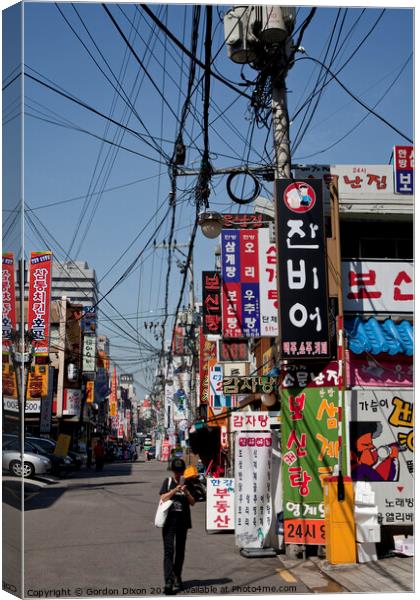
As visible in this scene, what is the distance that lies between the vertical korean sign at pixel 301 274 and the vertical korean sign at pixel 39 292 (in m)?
15.7

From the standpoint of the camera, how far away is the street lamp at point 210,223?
15.7 meters

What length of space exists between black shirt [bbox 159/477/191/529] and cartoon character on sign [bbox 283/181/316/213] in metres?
5.01

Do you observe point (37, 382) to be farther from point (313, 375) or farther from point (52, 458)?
point (313, 375)

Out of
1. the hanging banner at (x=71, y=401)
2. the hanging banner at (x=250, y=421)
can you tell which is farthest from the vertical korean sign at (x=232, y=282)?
the hanging banner at (x=71, y=401)

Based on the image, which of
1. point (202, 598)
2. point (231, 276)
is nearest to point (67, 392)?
point (231, 276)

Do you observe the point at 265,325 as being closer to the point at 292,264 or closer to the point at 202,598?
the point at 292,264

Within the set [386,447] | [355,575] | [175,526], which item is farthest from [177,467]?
[386,447]

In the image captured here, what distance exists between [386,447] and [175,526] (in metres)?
4.43

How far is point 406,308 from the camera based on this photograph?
13.6 m

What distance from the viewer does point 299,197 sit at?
1213 centimetres

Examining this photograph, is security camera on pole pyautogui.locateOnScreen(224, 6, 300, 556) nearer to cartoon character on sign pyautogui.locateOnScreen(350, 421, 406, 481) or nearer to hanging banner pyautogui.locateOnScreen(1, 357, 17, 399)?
cartoon character on sign pyautogui.locateOnScreen(350, 421, 406, 481)

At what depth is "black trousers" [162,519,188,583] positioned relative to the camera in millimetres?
9188

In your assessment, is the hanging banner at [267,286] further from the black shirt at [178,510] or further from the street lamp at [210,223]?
the black shirt at [178,510]

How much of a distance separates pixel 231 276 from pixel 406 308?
337cm
